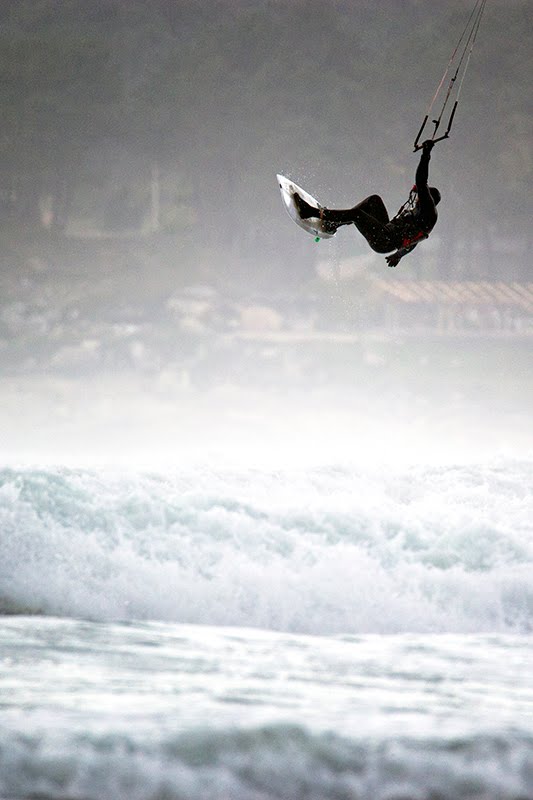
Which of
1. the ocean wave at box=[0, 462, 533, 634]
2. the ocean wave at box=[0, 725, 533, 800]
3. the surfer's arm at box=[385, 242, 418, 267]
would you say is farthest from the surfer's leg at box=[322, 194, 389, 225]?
the ocean wave at box=[0, 462, 533, 634]

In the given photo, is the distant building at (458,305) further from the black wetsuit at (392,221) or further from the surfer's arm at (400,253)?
the black wetsuit at (392,221)

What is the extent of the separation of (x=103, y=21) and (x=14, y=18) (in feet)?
3.38

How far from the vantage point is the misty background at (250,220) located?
11719 mm

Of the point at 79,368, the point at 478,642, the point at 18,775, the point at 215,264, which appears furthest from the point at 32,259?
the point at 18,775

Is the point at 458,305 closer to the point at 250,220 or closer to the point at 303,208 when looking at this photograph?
the point at 250,220

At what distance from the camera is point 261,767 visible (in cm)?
309

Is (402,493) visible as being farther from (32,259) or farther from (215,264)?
(32,259)

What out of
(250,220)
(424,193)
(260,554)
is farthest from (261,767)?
(250,220)

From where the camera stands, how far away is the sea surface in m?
3.07

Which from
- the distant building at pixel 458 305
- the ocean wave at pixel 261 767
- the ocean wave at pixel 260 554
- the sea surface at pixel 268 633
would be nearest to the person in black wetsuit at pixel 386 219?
the sea surface at pixel 268 633

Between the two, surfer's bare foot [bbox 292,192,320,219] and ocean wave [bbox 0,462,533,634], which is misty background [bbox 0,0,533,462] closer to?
ocean wave [bbox 0,462,533,634]

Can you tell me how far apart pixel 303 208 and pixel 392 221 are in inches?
14.8

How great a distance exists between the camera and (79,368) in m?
12.0

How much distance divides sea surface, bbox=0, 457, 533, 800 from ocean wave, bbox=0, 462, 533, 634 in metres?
0.02
